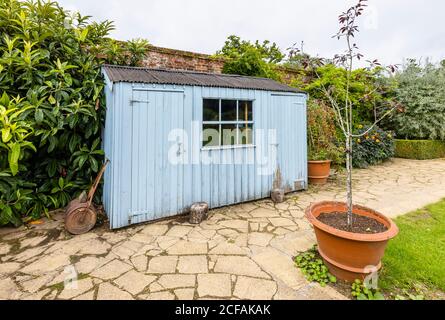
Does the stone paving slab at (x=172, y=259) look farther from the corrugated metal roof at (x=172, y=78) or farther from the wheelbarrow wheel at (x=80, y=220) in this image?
the corrugated metal roof at (x=172, y=78)

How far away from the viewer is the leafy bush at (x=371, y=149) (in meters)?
7.70

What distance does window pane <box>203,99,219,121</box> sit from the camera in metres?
3.90

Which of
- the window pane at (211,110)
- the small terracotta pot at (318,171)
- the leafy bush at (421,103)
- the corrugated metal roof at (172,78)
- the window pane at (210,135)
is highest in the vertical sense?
the leafy bush at (421,103)

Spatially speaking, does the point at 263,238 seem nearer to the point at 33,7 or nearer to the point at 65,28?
the point at 65,28

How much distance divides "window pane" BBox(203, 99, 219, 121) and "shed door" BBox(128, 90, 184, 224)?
0.42 metres

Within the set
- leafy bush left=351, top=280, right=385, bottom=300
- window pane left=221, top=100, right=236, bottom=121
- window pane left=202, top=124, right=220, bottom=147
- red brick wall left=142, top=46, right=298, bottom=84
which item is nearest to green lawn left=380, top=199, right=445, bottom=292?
leafy bush left=351, top=280, right=385, bottom=300

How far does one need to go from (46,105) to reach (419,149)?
1220 centimetres

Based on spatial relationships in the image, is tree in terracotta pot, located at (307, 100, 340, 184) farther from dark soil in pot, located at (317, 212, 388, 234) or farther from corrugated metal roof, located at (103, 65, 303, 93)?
dark soil in pot, located at (317, 212, 388, 234)

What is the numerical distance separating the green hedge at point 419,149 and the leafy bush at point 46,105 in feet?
36.8

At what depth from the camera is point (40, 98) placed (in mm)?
3490

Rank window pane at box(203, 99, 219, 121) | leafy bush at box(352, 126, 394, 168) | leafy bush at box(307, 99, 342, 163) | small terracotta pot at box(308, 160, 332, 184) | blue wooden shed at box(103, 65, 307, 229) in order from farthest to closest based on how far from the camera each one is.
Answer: leafy bush at box(352, 126, 394, 168) → leafy bush at box(307, 99, 342, 163) → small terracotta pot at box(308, 160, 332, 184) → window pane at box(203, 99, 219, 121) → blue wooden shed at box(103, 65, 307, 229)

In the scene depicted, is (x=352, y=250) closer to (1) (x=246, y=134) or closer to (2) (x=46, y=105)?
(1) (x=246, y=134)

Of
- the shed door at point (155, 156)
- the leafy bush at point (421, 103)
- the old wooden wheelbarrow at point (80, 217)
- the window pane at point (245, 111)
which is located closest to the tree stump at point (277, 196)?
the window pane at point (245, 111)
